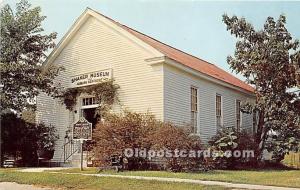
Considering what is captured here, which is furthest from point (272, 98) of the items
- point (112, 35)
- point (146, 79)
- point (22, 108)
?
point (22, 108)

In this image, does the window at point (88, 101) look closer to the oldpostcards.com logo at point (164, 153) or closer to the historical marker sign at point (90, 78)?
the historical marker sign at point (90, 78)

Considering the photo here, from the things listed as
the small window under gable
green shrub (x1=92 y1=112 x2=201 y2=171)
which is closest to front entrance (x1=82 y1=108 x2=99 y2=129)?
green shrub (x1=92 y1=112 x2=201 y2=171)

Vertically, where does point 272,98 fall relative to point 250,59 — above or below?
below

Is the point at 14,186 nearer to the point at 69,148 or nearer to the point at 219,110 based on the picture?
the point at 69,148

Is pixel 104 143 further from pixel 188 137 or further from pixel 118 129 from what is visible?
pixel 188 137

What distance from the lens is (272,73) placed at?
20594 mm

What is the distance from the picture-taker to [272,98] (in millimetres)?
20844

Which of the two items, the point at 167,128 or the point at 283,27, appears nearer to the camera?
the point at 167,128

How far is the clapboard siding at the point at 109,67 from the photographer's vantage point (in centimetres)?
1759

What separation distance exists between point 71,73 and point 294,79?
10.2 meters

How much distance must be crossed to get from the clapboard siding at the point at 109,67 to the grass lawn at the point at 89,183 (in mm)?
5523

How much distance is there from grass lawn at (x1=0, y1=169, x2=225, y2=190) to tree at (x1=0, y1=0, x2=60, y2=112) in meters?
6.64

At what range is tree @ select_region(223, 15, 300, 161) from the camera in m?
20.4

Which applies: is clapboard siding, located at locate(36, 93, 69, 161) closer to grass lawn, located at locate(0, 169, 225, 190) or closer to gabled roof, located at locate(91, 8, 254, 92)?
gabled roof, located at locate(91, 8, 254, 92)
